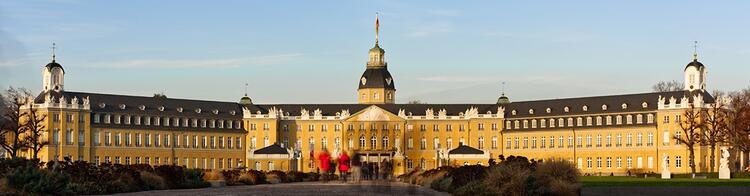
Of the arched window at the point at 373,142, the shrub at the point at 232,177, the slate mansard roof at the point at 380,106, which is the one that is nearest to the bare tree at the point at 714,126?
the slate mansard roof at the point at 380,106

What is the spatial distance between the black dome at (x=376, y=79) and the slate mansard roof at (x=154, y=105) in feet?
54.6

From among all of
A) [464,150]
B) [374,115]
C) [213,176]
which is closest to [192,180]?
[213,176]

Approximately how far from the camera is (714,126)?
116500 millimetres

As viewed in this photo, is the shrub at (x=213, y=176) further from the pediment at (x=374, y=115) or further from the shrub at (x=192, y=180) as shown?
the pediment at (x=374, y=115)

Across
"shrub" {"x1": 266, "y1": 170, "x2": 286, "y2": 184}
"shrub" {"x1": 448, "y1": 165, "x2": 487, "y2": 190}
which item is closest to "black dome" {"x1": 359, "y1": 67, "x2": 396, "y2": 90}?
"shrub" {"x1": 266, "y1": 170, "x2": 286, "y2": 184}

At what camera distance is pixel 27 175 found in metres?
38.1

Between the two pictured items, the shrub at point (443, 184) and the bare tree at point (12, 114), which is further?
the bare tree at point (12, 114)

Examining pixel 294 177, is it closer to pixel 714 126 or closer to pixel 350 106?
pixel 714 126

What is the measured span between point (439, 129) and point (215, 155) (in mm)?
25914

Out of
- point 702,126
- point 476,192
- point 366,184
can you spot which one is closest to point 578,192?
point 476,192

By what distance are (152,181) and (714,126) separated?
253 feet

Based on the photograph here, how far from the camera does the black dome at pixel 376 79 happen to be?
6142 inches

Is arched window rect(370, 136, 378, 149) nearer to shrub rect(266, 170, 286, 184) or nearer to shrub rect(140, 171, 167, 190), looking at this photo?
shrub rect(266, 170, 286, 184)

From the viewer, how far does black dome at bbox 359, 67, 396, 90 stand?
512ft
